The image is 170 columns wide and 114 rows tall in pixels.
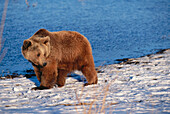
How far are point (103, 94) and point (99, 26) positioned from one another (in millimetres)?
9899

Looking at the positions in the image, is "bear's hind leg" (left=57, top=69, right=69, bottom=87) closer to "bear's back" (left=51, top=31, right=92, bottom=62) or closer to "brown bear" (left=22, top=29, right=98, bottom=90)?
"brown bear" (left=22, top=29, right=98, bottom=90)

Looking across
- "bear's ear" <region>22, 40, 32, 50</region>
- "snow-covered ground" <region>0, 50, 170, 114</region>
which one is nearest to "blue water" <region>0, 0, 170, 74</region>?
"snow-covered ground" <region>0, 50, 170, 114</region>

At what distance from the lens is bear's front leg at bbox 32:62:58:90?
16.5 feet

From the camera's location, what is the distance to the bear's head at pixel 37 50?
4648mm

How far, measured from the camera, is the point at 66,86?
5375 millimetres

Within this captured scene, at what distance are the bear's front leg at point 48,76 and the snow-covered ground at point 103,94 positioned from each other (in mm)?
158

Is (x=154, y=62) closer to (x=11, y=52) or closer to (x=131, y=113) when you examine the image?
(x=131, y=113)

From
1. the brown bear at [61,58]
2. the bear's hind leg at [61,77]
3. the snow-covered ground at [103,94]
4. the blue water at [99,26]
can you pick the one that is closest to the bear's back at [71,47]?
the brown bear at [61,58]

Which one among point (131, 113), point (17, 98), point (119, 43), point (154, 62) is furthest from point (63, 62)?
point (119, 43)

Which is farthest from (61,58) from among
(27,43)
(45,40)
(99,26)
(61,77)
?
(99,26)

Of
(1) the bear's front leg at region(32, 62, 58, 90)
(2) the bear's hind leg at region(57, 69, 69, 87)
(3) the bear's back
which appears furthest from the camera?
(2) the bear's hind leg at region(57, 69, 69, 87)

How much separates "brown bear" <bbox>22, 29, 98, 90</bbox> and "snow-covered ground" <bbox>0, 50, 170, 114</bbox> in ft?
0.83

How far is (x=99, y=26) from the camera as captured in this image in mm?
14102

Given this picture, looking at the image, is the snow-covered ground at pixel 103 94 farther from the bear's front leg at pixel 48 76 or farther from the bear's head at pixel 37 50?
the bear's head at pixel 37 50
